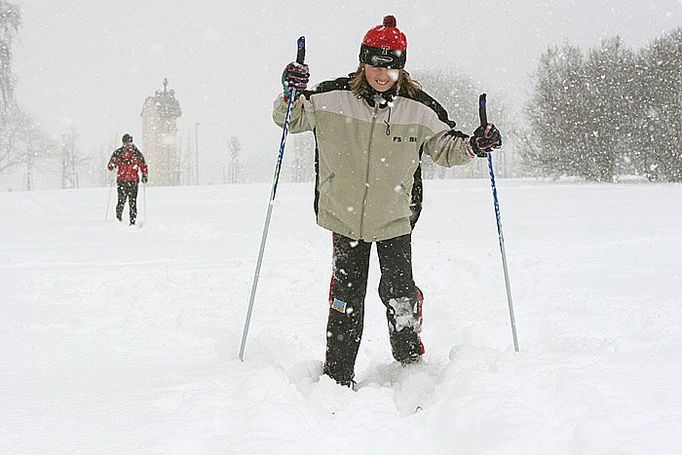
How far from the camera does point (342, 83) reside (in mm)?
3299

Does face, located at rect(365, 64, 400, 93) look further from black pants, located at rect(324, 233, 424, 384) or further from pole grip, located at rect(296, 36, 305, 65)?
black pants, located at rect(324, 233, 424, 384)

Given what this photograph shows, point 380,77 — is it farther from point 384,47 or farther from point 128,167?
point 128,167

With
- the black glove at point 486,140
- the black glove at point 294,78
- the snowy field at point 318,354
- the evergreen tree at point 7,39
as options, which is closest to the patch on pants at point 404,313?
the snowy field at point 318,354

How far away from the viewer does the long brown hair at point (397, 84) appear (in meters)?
3.25

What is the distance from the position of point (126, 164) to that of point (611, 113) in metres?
22.9

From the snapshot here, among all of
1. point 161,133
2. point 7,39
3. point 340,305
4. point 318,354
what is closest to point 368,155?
point 340,305

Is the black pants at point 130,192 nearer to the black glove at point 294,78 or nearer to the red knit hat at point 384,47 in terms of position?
the black glove at point 294,78

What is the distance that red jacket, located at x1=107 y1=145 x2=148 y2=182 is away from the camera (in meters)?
12.4

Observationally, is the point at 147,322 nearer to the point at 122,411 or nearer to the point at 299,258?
the point at 122,411

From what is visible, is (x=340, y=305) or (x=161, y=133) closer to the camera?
(x=340, y=305)

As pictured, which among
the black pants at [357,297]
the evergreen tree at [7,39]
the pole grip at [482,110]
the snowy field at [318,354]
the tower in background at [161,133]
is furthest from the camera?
the tower in background at [161,133]

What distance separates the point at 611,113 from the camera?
27281mm

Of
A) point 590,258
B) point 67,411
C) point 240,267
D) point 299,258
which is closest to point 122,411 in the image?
point 67,411

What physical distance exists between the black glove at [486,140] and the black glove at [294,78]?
97cm
